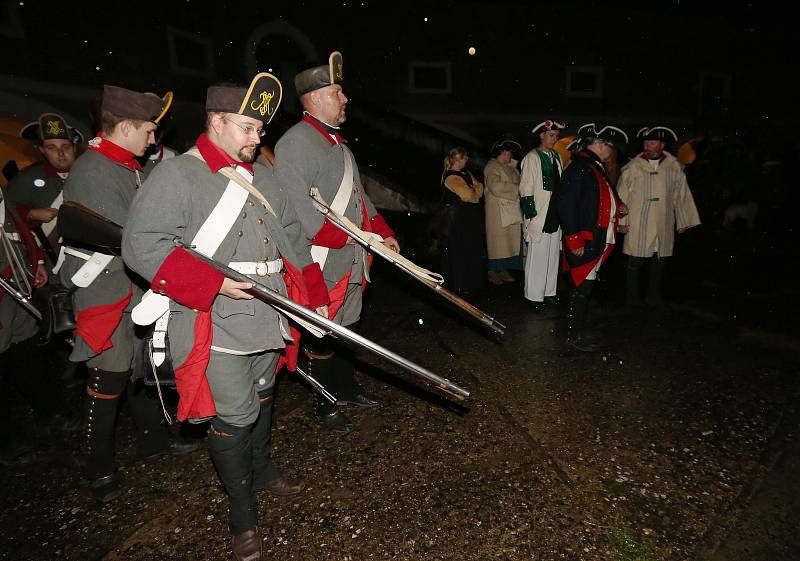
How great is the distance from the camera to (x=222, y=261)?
2.18 meters

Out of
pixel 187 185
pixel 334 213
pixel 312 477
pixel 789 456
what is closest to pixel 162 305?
pixel 187 185

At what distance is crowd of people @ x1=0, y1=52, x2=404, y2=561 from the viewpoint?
2109 millimetres

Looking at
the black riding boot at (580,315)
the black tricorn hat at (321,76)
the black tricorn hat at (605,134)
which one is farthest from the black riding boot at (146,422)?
the black tricorn hat at (605,134)

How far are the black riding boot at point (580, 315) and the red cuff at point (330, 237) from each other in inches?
109

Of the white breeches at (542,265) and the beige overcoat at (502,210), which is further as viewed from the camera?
the beige overcoat at (502,210)

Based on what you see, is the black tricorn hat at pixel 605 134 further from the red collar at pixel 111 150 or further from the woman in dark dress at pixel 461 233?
the red collar at pixel 111 150

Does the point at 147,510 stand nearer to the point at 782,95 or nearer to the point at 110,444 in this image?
the point at 110,444

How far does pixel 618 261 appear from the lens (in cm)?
807

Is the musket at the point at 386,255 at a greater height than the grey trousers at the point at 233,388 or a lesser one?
greater

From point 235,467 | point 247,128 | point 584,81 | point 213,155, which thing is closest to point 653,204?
point 247,128

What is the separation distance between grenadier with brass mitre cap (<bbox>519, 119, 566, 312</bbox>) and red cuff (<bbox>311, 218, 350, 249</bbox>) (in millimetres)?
3382

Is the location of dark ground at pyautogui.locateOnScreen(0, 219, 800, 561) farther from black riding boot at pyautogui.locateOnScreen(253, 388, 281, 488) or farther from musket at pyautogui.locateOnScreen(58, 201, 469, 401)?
musket at pyautogui.locateOnScreen(58, 201, 469, 401)

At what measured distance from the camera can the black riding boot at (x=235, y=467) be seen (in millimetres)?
2301

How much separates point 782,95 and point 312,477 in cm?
2106
